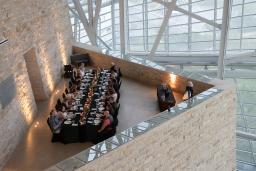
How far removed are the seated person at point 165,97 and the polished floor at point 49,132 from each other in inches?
13.7

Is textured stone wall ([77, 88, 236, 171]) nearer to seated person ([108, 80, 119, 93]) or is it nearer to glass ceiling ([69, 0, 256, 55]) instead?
seated person ([108, 80, 119, 93])

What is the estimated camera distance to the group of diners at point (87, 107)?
40.5 ft

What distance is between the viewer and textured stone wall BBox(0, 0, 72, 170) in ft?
39.9

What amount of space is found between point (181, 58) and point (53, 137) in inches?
401

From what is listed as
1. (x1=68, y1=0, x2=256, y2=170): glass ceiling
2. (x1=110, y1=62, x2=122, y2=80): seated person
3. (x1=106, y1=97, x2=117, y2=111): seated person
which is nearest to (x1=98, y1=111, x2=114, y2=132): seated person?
(x1=106, y1=97, x2=117, y2=111): seated person

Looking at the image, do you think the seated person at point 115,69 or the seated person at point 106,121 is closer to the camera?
the seated person at point 106,121

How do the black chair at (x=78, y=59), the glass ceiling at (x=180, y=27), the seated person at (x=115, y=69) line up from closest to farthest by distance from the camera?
the seated person at (x=115, y=69) < the black chair at (x=78, y=59) < the glass ceiling at (x=180, y=27)

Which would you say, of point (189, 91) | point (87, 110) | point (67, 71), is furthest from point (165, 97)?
point (67, 71)

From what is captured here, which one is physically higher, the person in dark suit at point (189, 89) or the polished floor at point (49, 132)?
the person in dark suit at point (189, 89)

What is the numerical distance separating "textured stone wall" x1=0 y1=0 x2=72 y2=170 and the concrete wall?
1.35m

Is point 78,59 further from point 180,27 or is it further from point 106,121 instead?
point 180,27

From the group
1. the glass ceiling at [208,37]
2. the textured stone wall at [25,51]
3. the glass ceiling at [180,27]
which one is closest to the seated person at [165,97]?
the textured stone wall at [25,51]

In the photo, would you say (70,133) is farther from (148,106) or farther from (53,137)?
(148,106)

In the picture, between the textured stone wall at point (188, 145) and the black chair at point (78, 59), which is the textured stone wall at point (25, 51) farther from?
the textured stone wall at point (188, 145)
